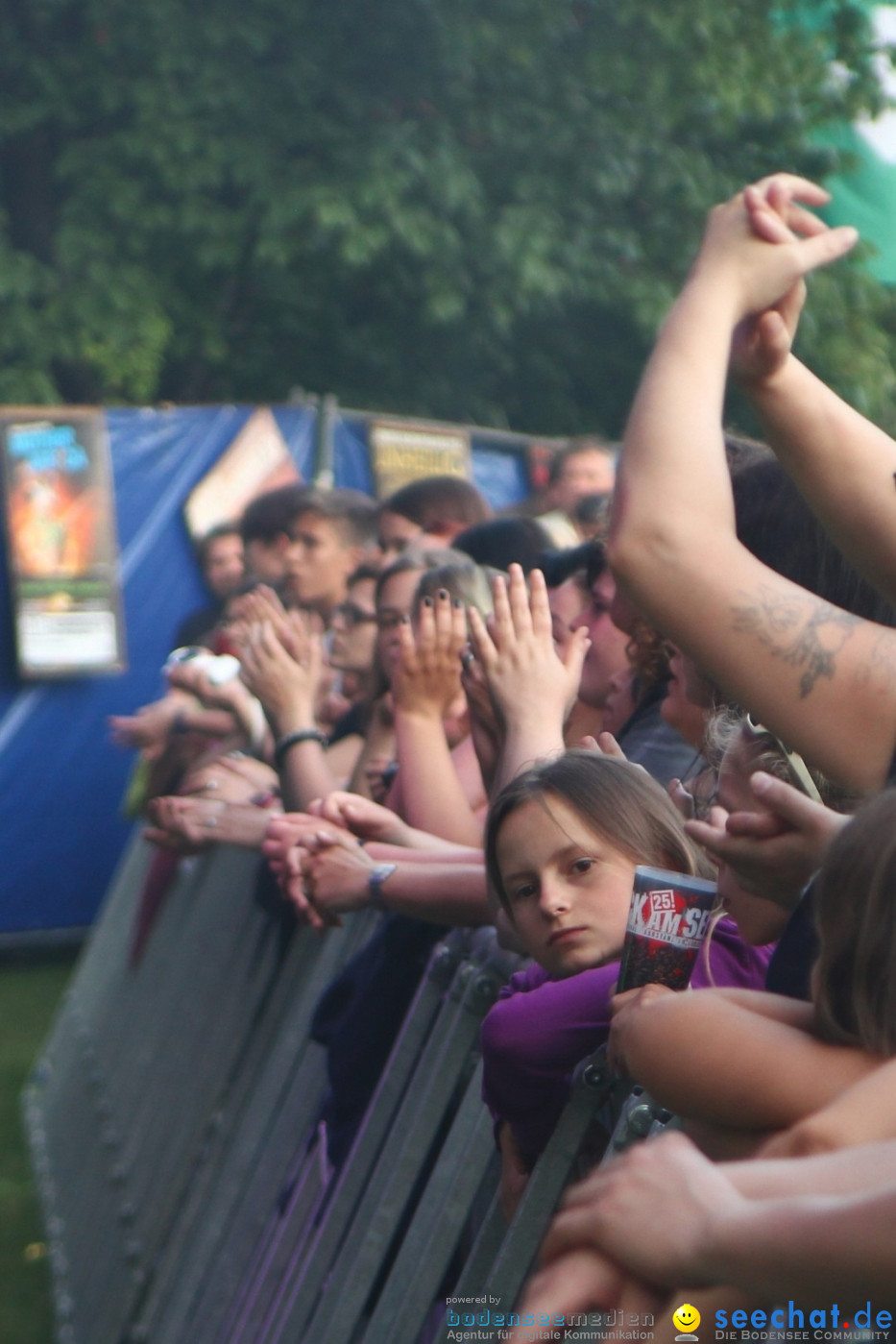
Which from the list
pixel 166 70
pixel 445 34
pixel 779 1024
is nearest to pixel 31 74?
pixel 166 70

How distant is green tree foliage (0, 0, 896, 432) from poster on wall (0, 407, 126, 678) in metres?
3.19

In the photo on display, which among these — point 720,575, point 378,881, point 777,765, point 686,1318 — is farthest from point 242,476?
point 686,1318

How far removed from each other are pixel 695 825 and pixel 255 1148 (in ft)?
7.34

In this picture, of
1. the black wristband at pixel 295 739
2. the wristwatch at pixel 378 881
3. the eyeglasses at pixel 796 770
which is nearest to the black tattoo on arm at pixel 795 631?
the eyeglasses at pixel 796 770

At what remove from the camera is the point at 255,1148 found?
3682 mm

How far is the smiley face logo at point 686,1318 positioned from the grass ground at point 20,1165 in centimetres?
354

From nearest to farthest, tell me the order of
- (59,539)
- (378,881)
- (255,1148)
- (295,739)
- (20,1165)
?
(378,881)
(255,1148)
(295,739)
(20,1165)
(59,539)

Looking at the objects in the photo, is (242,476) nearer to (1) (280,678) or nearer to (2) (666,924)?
(1) (280,678)

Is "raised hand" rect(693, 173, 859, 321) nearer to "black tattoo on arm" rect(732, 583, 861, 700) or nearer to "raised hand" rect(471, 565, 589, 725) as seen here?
"black tattoo on arm" rect(732, 583, 861, 700)

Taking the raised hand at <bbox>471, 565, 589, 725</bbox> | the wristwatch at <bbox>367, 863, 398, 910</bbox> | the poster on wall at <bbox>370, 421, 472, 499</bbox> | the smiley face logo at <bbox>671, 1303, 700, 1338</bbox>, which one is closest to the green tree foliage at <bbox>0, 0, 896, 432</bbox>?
the poster on wall at <bbox>370, 421, 472, 499</bbox>

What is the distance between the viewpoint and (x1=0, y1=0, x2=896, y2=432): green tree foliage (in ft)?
41.3

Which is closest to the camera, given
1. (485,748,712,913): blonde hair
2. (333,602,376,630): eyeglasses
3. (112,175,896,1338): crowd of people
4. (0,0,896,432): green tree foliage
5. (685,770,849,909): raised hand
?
(112,175,896,1338): crowd of people

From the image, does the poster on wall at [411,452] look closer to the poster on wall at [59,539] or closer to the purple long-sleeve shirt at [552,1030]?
the poster on wall at [59,539]

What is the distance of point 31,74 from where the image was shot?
12664 mm
